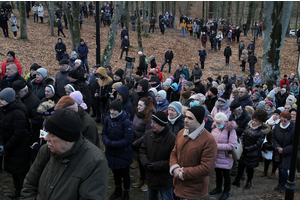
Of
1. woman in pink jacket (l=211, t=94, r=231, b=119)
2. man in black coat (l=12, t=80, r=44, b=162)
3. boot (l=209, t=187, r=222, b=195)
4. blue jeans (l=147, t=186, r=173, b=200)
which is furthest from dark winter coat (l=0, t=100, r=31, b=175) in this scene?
woman in pink jacket (l=211, t=94, r=231, b=119)

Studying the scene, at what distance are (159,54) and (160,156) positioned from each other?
20.1 meters

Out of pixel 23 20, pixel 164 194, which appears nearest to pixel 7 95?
pixel 164 194

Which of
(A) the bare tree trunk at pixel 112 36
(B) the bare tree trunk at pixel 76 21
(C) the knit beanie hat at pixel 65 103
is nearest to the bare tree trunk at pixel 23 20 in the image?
(B) the bare tree trunk at pixel 76 21

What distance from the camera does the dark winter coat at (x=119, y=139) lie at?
16.6ft

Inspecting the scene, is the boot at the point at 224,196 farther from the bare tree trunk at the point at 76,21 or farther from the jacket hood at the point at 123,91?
the bare tree trunk at the point at 76,21

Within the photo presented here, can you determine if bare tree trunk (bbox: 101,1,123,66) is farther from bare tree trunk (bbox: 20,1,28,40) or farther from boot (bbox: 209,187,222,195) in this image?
boot (bbox: 209,187,222,195)

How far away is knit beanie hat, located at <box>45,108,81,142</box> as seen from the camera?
97.7 inches

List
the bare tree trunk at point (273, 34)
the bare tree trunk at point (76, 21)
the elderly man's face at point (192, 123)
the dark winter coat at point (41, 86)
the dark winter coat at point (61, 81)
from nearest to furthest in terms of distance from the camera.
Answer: the elderly man's face at point (192, 123) < the dark winter coat at point (41, 86) < the dark winter coat at point (61, 81) < the bare tree trunk at point (273, 34) < the bare tree trunk at point (76, 21)

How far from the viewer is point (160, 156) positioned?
4.59 metres

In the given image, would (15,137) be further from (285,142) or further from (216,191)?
(285,142)

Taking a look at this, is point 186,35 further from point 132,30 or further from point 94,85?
point 94,85

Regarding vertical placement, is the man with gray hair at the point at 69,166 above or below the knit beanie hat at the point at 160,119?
above

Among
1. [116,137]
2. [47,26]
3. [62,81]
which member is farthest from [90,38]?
[116,137]

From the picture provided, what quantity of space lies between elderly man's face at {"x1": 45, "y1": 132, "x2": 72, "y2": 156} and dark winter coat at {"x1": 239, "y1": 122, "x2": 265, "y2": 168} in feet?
14.3
